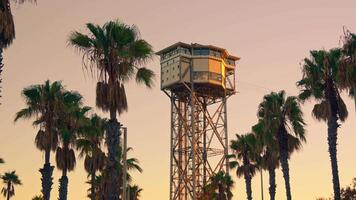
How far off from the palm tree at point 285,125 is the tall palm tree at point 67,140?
17.0 m

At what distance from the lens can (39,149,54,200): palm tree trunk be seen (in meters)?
37.6

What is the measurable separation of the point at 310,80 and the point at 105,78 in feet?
57.9

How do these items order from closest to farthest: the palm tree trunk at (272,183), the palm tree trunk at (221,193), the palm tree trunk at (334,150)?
the palm tree trunk at (334,150) < the palm tree trunk at (272,183) < the palm tree trunk at (221,193)

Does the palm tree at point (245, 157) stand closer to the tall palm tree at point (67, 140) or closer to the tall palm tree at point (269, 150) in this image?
the tall palm tree at point (269, 150)

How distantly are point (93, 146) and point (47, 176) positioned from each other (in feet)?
26.5

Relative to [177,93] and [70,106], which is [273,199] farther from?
[177,93]

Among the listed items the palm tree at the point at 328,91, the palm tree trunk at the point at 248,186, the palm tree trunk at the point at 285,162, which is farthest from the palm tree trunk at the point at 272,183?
the palm tree at the point at 328,91

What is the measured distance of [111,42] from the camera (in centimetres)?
3259

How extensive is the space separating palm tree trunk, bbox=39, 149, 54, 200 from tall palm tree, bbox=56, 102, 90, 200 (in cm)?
Answer: 219

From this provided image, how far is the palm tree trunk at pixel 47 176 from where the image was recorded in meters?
37.6

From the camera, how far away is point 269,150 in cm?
5225

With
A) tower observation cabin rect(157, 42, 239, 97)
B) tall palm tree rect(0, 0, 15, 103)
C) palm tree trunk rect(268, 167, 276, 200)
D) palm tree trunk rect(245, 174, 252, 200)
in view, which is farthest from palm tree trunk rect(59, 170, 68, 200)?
tower observation cabin rect(157, 42, 239, 97)

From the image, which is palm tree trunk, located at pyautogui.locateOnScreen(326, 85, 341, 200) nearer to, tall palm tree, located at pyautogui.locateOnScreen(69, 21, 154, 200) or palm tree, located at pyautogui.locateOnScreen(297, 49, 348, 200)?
palm tree, located at pyautogui.locateOnScreen(297, 49, 348, 200)

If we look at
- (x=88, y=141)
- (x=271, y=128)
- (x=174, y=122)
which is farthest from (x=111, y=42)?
(x=174, y=122)
